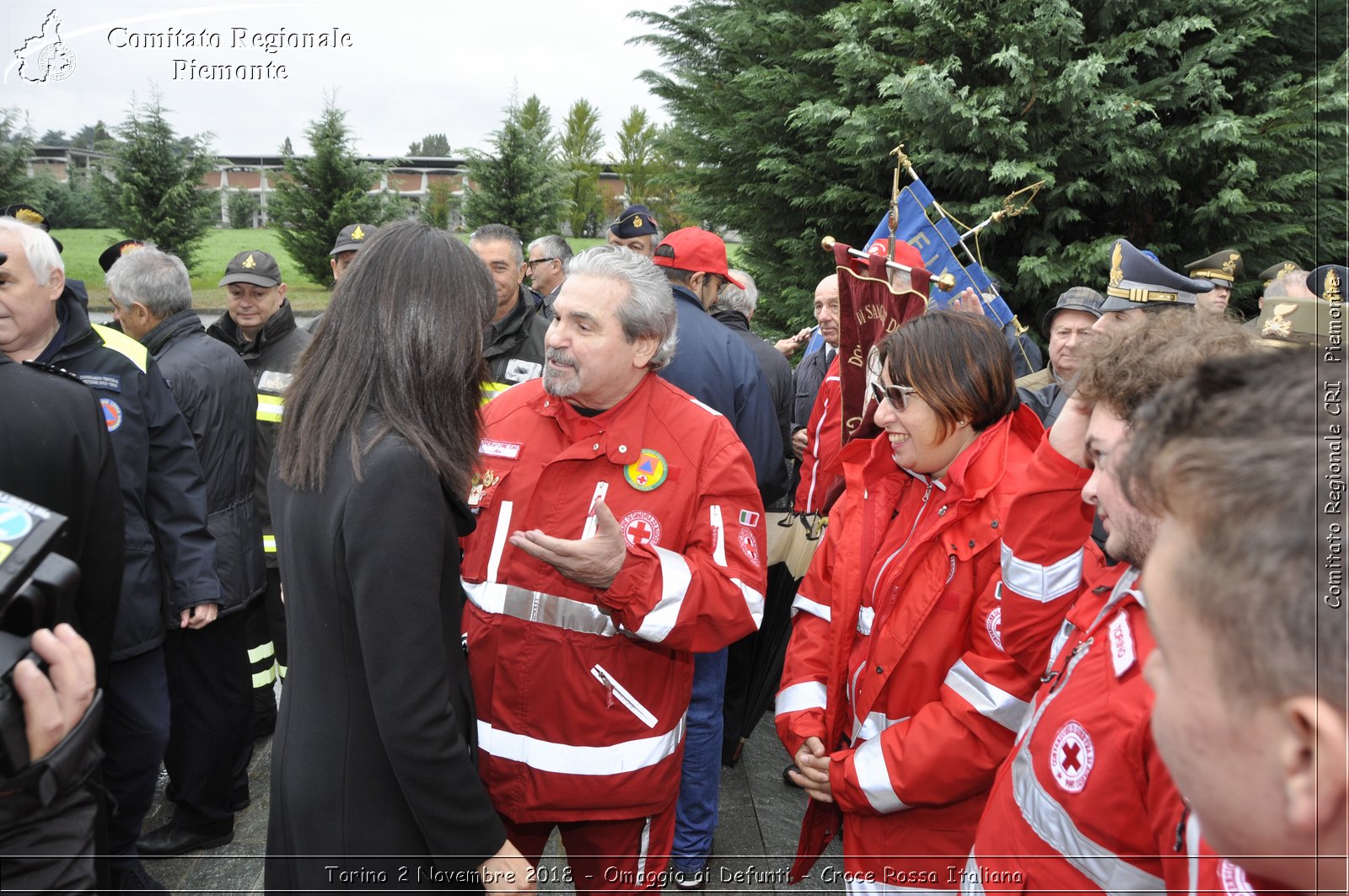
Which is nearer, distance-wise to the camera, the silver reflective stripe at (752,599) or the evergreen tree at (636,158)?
the silver reflective stripe at (752,599)

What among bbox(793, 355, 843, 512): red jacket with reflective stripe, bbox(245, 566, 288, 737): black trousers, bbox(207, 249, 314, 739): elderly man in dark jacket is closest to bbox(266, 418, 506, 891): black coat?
bbox(793, 355, 843, 512): red jacket with reflective stripe

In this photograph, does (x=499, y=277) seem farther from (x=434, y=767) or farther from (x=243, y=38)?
(x=434, y=767)

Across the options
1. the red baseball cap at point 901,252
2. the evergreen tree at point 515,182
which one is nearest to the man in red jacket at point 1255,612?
the red baseball cap at point 901,252

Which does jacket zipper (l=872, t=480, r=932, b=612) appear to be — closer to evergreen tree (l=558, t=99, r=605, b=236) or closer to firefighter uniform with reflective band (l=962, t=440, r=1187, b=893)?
firefighter uniform with reflective band (l=962, t=440, r=1187, b=893)

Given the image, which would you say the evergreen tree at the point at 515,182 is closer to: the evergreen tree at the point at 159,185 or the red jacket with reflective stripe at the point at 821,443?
the evergreen tree at the point at 159,185

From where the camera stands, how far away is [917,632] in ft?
7.50

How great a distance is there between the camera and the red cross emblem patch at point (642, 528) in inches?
99.0

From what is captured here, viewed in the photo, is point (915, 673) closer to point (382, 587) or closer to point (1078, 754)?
point (1078, 754)

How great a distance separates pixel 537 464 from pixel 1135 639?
1590 millimetres

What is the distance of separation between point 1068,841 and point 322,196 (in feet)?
59.5

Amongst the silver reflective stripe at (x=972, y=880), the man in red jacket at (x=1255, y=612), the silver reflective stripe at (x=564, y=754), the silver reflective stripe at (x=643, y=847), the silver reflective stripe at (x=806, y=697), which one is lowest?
the silver reflective stripe at (x=643, y=847)

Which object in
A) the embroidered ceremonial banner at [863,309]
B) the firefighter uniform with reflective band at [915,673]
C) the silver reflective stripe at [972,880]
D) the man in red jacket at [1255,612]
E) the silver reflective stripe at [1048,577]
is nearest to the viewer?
the man in red jacket at [1255,612]

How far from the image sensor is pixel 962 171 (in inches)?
299

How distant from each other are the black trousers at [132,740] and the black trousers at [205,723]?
1.58ft
